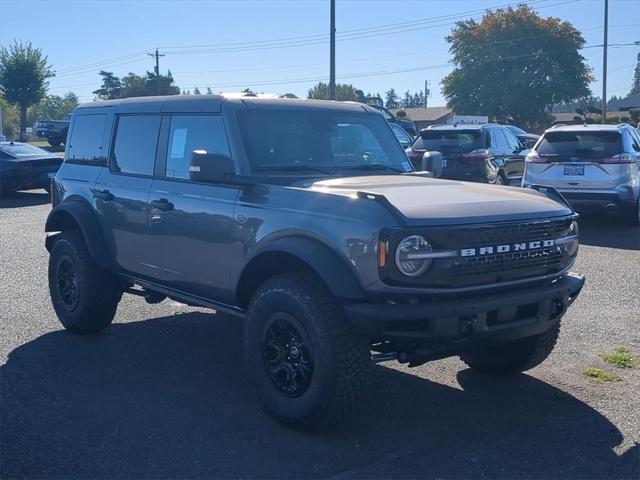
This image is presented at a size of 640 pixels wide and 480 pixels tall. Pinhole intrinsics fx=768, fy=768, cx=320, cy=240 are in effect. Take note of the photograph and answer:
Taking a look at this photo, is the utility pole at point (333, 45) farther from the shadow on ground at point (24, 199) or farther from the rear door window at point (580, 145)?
the rear door window at point (580, 145)

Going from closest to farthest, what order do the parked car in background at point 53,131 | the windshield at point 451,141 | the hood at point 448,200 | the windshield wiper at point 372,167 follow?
the hood at point 448,200 < the windshield wiper at point 372,167 < the windshield at point 451,141 < the parked car in background at point 53,131

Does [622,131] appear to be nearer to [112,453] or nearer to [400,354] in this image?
[400,354]

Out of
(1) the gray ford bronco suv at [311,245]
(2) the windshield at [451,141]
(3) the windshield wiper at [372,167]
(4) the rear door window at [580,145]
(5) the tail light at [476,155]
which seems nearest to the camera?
(1) the gray ford bronco suv at [311,245]

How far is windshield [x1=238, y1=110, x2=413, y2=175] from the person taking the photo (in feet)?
17.8

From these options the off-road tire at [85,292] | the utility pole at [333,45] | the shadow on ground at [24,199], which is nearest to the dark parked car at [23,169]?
the shadow on ground at [24,199]

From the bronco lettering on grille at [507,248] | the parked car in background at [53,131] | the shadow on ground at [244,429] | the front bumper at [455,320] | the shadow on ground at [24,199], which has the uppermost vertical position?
the parked car in background at [53,131]

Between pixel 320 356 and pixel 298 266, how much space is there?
665mm

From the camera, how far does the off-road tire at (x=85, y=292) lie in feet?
21.5

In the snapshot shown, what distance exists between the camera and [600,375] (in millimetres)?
5719

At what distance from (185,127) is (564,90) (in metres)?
56.7

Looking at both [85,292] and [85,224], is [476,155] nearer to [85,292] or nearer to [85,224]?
[85,224]

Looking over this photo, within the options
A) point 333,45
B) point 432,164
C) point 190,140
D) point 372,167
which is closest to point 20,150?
point 333,45

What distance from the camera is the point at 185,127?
19.2 ft

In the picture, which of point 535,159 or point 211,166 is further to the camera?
point 535,159
